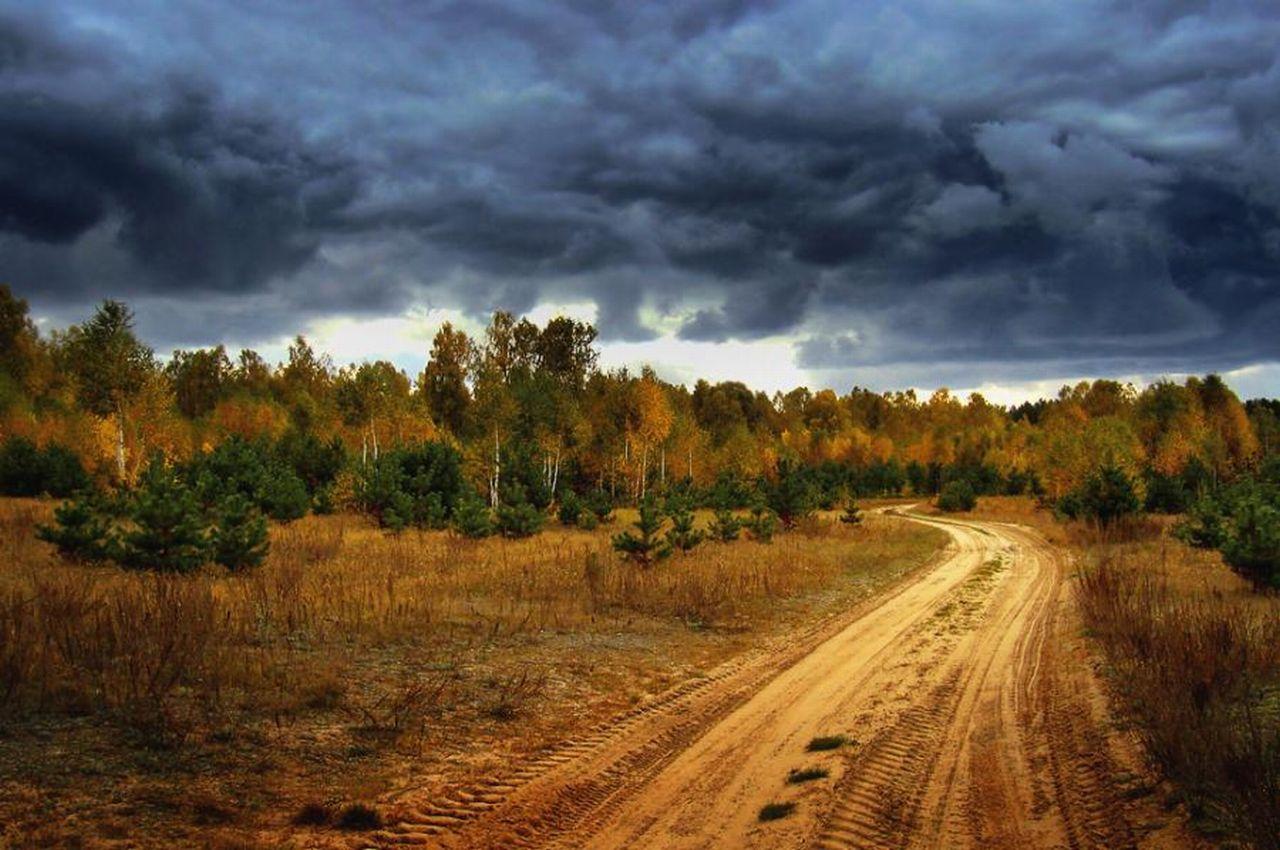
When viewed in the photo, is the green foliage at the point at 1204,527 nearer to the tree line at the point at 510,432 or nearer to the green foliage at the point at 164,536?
the tree line at the point at 510,432

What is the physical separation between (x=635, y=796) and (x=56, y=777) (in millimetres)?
5127

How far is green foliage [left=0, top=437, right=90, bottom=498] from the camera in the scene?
140ft

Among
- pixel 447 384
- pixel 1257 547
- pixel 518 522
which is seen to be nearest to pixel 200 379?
pixel 447 384

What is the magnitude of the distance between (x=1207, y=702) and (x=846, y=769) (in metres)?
3.74

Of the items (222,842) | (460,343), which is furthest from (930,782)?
(460,343)

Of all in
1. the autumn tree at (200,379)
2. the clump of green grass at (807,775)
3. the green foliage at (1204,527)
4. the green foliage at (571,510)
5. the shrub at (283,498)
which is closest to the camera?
the clump of green grass at (807,775)

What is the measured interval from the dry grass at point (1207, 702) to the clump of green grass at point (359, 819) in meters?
6.58

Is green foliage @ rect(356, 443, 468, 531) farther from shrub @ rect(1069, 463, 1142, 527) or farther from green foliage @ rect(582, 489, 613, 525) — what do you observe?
shrub @ rect(1069, 463, 1142, 527)

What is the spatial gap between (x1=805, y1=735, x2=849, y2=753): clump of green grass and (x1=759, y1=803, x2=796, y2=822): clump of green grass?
1677 millimetres

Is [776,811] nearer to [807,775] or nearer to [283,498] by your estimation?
[807,775]

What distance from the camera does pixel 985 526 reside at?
52938 millimetres

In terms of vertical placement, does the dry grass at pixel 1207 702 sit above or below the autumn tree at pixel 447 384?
below

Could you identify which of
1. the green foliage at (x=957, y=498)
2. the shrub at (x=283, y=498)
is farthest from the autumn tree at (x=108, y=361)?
the green foliage at (x=957, y=498)

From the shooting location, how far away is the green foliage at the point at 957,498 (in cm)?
7194
